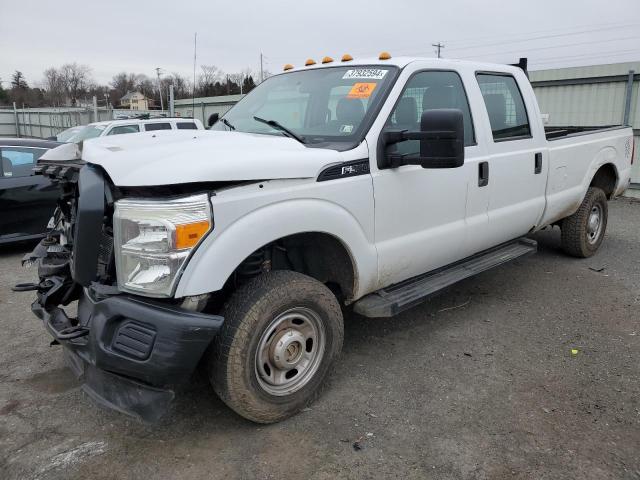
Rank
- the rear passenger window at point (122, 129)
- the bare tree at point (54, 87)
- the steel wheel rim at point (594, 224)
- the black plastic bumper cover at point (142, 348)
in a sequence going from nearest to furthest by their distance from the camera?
1. the black plastic bumper cover at point (142, 348)
2. the steel wheel rim at point (594, 224)
3. the rear passenger window at point (122, 129)
4. the bare tree at point (54, 87)

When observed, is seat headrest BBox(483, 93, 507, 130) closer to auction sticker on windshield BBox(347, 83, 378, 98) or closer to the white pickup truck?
the white pickup truck

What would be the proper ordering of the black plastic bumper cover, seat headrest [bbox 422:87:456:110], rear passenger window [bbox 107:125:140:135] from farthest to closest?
rear passenger window [bbox 107:125:140:135] → seat headrest [bbox 422:87:456:110] → the black plastic bumper cover

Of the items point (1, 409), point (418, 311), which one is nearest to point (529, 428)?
point (418, 311)

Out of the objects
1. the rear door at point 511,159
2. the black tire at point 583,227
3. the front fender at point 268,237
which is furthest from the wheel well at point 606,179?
the front fender at point 268,237

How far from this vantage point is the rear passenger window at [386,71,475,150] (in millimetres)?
3650

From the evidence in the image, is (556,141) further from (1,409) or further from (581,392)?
(1,409)

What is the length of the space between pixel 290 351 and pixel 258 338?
1.01ft

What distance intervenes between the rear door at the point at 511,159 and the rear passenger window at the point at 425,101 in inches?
11.8

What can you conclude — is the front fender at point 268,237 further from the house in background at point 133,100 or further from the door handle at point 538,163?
the house in background at point 133,100

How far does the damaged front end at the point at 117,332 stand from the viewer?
2506mm

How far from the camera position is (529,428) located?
9.91 feet

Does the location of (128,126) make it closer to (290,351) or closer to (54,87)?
(290,351)

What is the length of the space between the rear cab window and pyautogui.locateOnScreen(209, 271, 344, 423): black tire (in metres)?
5.49

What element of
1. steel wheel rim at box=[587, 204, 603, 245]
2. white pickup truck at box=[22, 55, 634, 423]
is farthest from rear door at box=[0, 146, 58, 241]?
steel wheel rim at box=[587, 204, 603, 245]
